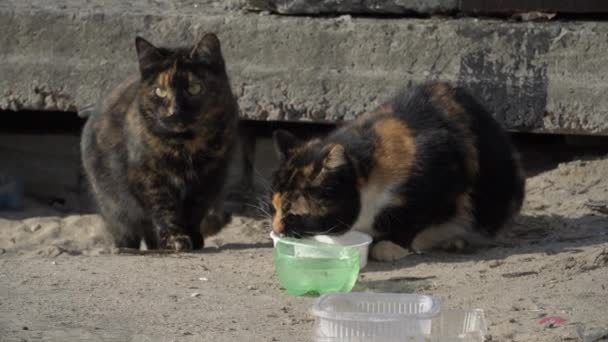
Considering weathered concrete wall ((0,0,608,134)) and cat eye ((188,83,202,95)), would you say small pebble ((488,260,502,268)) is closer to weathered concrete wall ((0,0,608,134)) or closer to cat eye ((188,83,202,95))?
weathered concrete wall ((0,0,608,134))

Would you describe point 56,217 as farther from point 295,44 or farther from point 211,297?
point 211,297

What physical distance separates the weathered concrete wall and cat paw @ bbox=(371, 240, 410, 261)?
1536mm

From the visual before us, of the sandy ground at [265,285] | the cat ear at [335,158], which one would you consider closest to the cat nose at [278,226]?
the sandy ground at [265,285]

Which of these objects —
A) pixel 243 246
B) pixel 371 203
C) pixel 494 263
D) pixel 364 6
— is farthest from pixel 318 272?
pixel 364 6

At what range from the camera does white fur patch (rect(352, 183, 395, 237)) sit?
5727mm

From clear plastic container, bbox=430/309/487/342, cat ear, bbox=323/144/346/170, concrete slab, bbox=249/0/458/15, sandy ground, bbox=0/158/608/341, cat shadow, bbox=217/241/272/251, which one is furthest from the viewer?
concrete slab, bbox=249/0/458/15

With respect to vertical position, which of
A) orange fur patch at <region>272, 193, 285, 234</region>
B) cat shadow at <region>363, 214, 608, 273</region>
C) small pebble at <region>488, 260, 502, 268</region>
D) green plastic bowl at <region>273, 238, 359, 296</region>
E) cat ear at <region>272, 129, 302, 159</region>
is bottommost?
cat shadow at <region>363, 214, 608, 273</region>

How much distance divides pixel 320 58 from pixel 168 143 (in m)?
1.34

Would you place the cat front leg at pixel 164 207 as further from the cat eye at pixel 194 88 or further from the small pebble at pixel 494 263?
the small pebble at pixel 494 263

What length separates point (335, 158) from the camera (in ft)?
18.0

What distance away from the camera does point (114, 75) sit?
7480mm

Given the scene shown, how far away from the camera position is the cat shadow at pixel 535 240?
583 cm

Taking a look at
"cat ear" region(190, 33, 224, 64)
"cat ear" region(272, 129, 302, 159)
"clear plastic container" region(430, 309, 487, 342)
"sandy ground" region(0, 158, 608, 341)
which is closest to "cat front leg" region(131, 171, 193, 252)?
"sandy ground" region(0, 158, 608, 341)

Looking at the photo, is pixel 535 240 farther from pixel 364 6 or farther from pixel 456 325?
pixel 456 325
